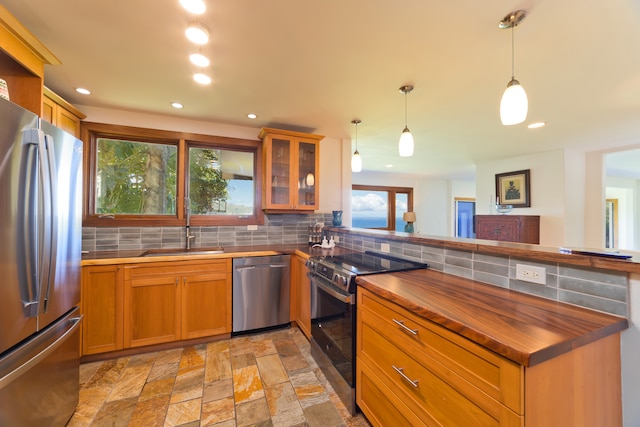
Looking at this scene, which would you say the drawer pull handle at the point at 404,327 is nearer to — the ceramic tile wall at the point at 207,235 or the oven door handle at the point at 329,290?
the oven door handle at the point at 329,290

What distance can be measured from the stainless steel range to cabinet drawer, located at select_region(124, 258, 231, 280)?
91 cm

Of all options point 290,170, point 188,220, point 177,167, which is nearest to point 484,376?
point 290,170

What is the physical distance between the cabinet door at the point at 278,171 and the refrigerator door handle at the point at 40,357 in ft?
6.15

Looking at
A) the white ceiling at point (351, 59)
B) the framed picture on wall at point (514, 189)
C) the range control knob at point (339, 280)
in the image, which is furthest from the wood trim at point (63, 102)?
the framed picture on wall at point (514, 189)

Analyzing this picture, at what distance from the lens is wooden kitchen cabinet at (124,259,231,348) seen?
2195mm

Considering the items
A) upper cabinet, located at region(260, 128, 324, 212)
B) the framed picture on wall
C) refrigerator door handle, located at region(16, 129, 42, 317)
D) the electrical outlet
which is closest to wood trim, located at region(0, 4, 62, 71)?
refrigerator door handle, located at region(16, 129, 42, 317)

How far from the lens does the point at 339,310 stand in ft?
5.70

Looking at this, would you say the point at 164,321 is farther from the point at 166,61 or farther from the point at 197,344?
the point at 166,61

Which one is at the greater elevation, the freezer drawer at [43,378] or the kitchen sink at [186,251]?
the kitchen sink at [186,251]

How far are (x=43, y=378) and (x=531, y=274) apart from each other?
2.49 metres

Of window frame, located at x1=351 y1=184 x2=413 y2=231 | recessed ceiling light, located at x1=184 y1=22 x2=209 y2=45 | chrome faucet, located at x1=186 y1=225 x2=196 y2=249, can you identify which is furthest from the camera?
window frame, located at x1=351 y1=184 x2=413 y2=231

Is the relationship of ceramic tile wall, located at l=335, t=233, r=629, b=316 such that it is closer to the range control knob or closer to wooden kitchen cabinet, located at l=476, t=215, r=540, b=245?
the range control knob

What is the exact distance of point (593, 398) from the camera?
892 mm

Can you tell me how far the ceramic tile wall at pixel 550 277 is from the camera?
0.97 meters
